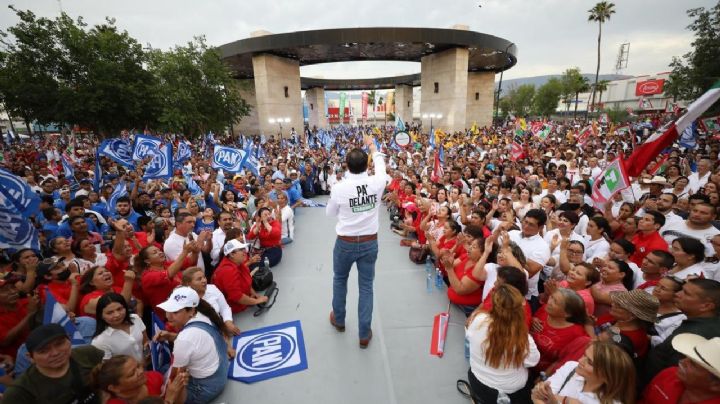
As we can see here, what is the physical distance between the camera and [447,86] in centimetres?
2391

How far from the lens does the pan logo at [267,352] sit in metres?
3.22

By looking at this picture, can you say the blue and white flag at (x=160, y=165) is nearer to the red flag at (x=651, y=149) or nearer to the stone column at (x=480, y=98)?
the red flag at (x=651, y=149)

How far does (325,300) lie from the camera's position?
175 inches

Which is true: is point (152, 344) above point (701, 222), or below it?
below

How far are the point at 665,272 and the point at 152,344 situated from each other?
4858 millimetres

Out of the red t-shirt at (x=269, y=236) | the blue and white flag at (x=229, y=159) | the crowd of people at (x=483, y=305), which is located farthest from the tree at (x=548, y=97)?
the red t-shirt at (x=269, y=236)

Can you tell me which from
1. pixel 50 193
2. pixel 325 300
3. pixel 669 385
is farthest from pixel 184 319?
pixel 50 193

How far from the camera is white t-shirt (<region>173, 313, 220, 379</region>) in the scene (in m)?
2.41

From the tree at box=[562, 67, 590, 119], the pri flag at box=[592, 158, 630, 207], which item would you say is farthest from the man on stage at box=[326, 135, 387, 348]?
the tree at box=[562, 67, 590, 119]

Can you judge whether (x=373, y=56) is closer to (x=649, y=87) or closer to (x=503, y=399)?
(x=503, y=399)

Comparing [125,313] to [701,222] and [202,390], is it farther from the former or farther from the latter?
[701,222]

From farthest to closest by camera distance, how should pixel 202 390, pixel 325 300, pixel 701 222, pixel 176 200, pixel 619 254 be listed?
pixel 176 200 < pixel 325 300 < pixel 701 222 < pixel 619 254 < pixel 202 390

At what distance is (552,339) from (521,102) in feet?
215

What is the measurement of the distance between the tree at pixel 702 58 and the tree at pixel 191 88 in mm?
26503
